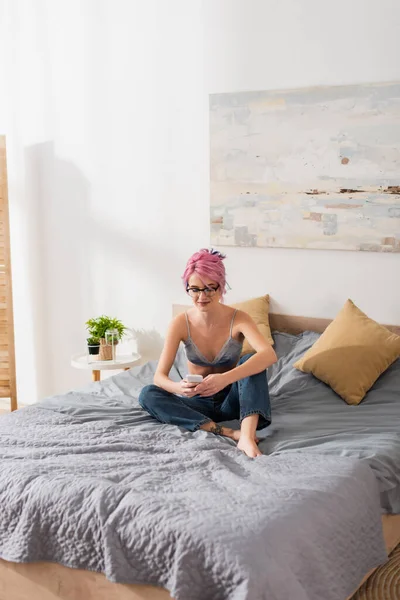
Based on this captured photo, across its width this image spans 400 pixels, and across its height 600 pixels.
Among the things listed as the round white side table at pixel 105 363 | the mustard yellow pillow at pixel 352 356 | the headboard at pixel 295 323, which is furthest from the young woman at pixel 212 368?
the round white side table at pixel 105 363

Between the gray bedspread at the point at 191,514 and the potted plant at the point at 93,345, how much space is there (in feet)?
4.59

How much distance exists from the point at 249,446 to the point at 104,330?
5.68 feet

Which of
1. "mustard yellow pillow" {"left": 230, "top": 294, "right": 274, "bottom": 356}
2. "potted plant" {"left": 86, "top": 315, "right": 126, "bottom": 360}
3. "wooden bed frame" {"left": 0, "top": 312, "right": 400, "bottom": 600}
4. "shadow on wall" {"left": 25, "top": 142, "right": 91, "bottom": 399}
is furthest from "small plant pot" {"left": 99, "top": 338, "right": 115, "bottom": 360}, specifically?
"wooden bed frame" {"left": 0, "top": 312, "right": 400, "bottom": 600}

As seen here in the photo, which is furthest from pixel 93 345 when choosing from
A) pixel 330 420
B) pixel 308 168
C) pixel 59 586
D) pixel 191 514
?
pixel 191 514

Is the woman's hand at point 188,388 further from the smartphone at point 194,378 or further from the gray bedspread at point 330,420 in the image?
the gray bedspread at point 330,420

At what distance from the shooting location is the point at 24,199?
4926 millimetres

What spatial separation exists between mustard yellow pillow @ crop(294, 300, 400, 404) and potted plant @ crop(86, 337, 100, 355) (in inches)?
48.8

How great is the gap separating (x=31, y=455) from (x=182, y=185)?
6.55 feet

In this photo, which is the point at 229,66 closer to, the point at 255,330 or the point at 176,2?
→ the point at 176,2

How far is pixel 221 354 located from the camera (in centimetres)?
336

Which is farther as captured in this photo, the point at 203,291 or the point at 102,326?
the point at 102,326

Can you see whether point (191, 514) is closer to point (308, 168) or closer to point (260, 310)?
point (260, 310)

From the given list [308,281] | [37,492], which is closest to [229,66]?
[308,281]

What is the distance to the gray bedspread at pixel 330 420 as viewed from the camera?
285 cm
